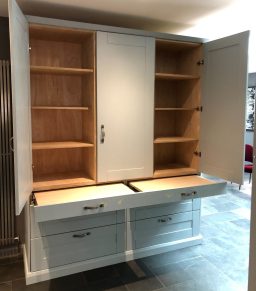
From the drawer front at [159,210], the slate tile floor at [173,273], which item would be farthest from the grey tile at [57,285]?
the drawer front at [159,210]

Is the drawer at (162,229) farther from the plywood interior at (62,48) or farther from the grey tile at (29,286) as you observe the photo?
the plywood interior at (62,48)

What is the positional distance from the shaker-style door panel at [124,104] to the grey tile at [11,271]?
1124 mm

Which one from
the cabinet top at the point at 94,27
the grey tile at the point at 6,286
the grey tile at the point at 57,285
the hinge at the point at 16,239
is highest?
the cabinet top at the point at 94,27

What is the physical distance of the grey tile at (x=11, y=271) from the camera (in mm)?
2447

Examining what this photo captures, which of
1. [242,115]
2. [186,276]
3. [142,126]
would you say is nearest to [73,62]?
[142,126]

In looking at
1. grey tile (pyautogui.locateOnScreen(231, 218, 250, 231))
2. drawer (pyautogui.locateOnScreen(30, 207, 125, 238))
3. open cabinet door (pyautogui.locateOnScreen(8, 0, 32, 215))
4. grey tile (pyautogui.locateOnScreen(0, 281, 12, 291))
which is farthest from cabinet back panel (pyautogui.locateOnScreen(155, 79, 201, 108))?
grey tile (pyautogui.locateOnScreen(0, 281, 12, 291))

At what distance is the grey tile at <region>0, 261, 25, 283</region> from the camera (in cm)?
245

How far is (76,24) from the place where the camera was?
2197 mm

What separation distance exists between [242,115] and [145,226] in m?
1.37

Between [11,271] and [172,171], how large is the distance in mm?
1766

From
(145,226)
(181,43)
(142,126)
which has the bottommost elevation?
(145,226)

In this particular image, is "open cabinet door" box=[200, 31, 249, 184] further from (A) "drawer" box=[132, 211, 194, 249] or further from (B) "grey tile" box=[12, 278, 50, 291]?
(B) "grey tile" box=[12, 278, 50, 291]

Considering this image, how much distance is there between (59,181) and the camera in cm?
244

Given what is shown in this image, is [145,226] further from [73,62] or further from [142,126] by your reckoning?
[73,62]
